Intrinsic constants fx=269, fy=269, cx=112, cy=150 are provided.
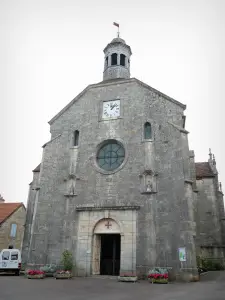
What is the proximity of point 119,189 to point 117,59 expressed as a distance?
1313cm

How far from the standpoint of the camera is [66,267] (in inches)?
618

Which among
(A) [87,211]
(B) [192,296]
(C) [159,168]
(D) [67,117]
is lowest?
(B) [192,296]

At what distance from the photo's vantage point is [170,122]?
58.5 feet

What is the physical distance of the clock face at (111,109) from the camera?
1960cm

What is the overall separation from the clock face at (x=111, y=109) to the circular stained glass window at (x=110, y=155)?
2.04m

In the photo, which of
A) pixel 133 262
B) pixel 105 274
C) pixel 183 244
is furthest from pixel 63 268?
pixel 183 244

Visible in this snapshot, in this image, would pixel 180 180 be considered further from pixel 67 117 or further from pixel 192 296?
pixel 67 117

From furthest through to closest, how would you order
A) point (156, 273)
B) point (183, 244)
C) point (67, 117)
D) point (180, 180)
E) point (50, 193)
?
point (67, 117) → point (50, 193) → point (180, 180) → point (183, 244) → point (156, 273)

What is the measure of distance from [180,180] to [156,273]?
5.28 m

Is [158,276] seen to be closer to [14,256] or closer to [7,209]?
[14,256]

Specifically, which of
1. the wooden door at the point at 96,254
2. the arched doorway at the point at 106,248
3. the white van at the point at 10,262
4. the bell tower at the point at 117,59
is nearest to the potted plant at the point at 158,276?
the arched doorway at the point at 106,248

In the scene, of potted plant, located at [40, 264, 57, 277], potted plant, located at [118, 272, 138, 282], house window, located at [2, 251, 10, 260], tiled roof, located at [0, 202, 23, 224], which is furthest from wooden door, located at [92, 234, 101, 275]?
tiled roof, located at [0, 202, 23, 224]

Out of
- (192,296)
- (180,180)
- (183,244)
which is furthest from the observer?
(180,180)

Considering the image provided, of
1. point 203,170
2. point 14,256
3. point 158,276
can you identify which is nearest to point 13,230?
point 14,256
